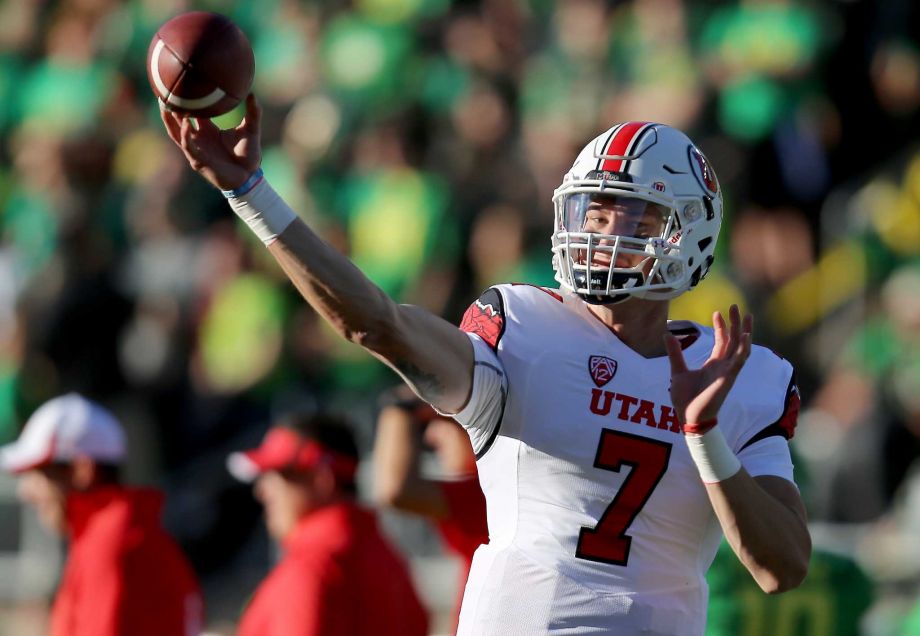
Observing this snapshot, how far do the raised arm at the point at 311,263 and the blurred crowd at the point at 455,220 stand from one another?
4843 millimetres

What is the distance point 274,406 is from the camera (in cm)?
907

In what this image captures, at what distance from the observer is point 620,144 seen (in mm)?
3979

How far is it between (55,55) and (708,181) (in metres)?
8.61

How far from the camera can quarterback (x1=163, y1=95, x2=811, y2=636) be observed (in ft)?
11.5

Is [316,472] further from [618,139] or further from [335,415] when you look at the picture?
[618,139]

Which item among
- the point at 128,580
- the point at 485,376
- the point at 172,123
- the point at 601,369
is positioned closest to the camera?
the point at 172,123

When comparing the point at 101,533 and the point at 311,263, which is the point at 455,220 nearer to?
the point at 101,533

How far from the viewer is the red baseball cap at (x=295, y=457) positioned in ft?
20.2

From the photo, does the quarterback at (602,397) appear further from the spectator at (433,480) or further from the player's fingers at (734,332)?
the spectator at (433,480)

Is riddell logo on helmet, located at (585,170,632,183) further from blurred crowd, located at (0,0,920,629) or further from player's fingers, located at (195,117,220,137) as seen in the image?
blurred crowd, located at (0,0,920,629)

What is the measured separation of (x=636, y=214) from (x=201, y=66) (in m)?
1.10

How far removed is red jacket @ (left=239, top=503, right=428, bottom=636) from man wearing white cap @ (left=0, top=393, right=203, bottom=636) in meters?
0.48

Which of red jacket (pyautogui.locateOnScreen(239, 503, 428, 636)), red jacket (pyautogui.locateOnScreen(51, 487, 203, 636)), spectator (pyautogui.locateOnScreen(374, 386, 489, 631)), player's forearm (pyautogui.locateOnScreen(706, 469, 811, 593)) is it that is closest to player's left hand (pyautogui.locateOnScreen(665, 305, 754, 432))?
player's forearm (pyautogui.locateOnScreen(706, 469, 811, 593))

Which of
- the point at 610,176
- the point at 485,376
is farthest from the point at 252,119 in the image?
the point at 610,176
